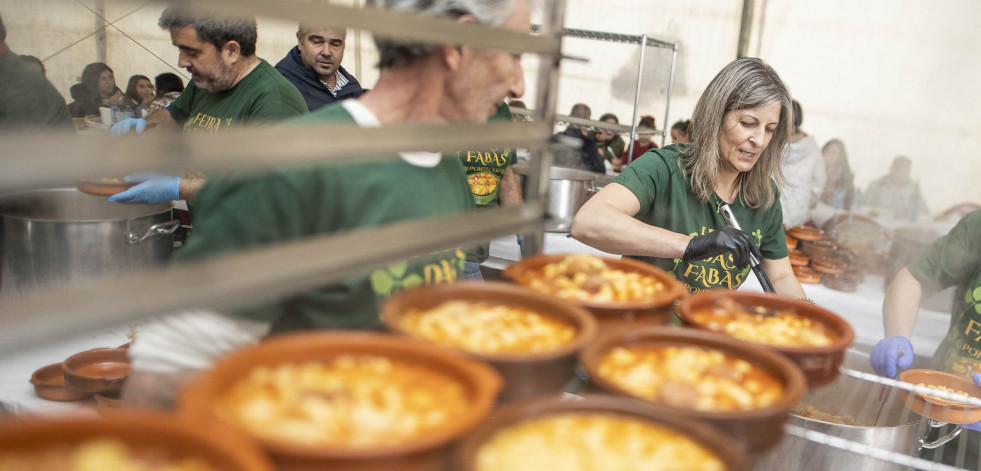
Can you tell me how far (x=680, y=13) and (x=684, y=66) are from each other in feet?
1.82

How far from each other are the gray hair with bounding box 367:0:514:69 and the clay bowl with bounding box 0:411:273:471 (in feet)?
2.61

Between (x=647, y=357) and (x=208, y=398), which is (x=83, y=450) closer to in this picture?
(x=208, y=398)

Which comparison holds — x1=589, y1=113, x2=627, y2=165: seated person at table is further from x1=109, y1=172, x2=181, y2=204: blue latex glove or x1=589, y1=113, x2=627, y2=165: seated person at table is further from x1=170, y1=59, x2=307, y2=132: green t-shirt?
x1=109, y1=172, x2=181, y2=204: blue latex glove

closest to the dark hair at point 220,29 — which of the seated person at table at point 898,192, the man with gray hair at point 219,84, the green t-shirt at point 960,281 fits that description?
the man with gray hair at point 219,84

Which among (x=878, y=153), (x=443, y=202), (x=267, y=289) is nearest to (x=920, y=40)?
(x=878, y=153)

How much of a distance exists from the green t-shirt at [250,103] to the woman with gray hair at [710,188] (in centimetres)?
120

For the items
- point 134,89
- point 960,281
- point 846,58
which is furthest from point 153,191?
point 846,58

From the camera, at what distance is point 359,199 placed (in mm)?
1095

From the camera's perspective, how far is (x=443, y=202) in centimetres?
124

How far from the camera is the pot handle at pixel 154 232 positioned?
8.07 ft

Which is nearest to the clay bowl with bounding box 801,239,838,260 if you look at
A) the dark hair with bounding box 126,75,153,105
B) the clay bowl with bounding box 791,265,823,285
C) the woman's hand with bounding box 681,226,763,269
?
the clay bowl with bounding box 791,265,823,285

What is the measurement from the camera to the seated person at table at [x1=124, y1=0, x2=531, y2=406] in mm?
894

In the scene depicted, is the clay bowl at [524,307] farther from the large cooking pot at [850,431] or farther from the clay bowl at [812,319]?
the large cooking pot at [850,431]

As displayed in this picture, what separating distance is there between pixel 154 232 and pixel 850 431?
2.48 m
